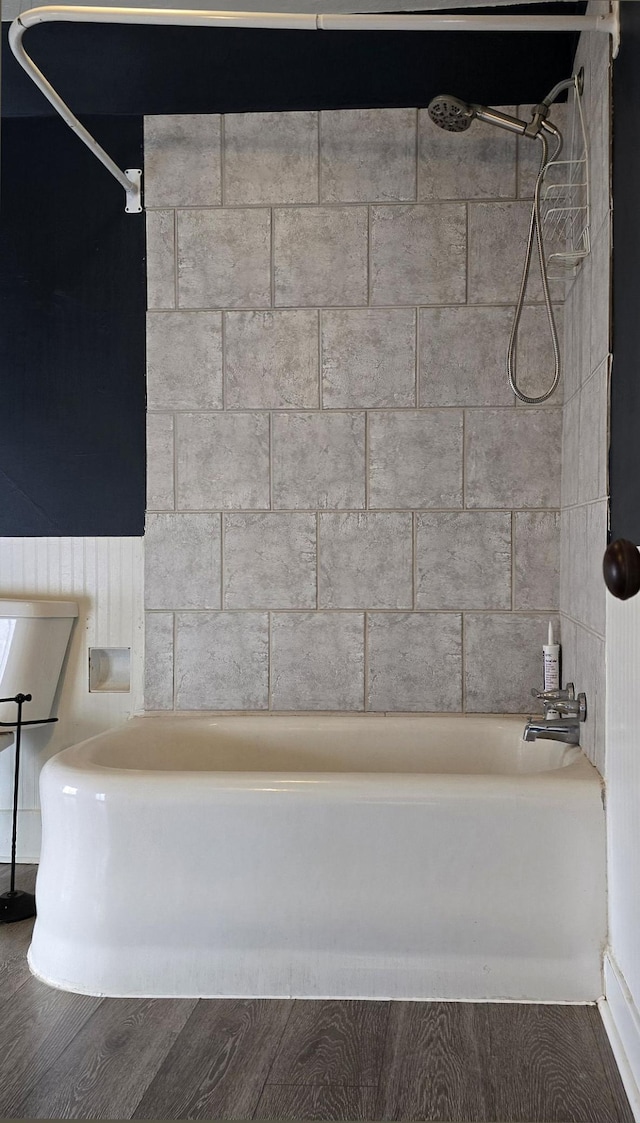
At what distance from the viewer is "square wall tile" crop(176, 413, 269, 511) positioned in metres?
3.29

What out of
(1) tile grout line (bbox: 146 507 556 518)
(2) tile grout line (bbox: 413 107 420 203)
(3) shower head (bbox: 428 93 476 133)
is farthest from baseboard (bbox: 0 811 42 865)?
(3) shower head (bbox: 428 93 476 133)

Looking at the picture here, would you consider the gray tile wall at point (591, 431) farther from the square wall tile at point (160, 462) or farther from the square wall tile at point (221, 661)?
the square wall tile at point (160, 462)

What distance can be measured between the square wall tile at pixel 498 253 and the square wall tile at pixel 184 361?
0.85 m

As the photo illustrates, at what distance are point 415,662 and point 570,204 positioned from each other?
145 cm

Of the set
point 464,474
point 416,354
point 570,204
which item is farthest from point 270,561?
point 570,204

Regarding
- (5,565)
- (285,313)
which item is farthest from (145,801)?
(285,313)

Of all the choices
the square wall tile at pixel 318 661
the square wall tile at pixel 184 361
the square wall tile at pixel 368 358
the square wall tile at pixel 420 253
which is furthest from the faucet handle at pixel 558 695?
the square wall tile at pixel 184 361

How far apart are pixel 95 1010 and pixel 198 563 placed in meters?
1.46

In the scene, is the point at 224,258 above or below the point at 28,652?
above

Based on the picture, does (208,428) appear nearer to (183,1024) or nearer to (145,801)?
(145,801)

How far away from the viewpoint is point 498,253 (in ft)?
10.5

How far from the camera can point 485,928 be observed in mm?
2348

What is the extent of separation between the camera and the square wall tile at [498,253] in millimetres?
3188

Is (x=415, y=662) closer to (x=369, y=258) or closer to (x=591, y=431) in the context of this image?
(x=591, y=431)
